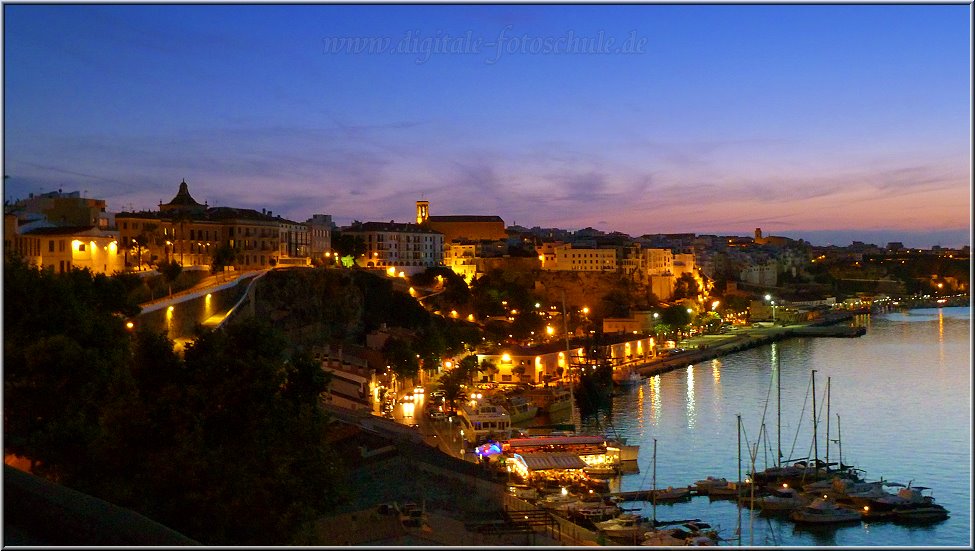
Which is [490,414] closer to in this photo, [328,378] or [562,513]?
[562,513]

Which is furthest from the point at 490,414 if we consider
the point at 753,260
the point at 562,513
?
the point at 753,260

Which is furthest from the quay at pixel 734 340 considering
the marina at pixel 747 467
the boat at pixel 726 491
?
the boat at pixel 726 491

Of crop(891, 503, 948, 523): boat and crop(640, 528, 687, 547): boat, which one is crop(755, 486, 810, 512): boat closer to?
crop(891, 503, 948, 523): boat

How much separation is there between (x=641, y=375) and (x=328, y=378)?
45.1 feet

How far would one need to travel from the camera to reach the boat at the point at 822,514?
8008mm

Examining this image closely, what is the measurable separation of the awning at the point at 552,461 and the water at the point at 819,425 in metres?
0.56

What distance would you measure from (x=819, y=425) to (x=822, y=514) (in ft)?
14.6

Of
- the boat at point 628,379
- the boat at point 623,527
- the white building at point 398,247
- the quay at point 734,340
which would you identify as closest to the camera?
the boat at point 623,527

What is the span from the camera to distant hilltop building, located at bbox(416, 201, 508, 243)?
1348 inches

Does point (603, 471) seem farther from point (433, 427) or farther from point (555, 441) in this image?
point (433, 427)

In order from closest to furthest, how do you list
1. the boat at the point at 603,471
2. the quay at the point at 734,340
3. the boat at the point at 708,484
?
1. the boat at the point at 708,484
2. the boat at the point at 603,471
3. the quay at the point at 734,340

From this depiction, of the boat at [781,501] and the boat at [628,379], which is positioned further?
the boat at [628,379]

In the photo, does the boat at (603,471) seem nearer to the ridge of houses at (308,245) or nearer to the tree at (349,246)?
the ridge of houses at (308,245)

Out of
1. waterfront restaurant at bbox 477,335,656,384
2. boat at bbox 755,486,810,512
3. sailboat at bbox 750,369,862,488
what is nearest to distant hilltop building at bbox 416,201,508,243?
waterfront restaurant at bbox 477,335,656,384
